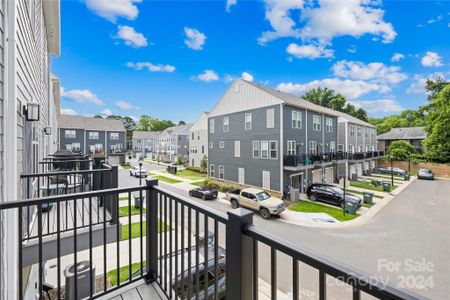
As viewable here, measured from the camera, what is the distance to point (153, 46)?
25188mm

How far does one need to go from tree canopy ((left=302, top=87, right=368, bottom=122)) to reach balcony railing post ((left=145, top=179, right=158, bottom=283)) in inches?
1798

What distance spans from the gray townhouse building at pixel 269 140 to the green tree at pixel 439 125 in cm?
1437

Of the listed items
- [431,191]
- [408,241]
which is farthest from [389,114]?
[408,241]

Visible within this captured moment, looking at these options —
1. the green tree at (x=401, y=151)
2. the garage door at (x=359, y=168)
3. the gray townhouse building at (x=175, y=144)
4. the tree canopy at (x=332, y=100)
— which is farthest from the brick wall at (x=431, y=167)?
the gray townhouse building at (x=175, y=144)

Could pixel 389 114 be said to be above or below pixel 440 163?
above

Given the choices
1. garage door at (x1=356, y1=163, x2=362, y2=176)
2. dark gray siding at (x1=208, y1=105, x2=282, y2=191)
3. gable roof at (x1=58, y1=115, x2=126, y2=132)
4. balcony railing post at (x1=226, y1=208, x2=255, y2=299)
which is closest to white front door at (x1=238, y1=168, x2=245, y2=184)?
dark gray siding at (x1=208, y1=105, x2=282, y2=191)

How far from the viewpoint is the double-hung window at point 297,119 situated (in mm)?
15769

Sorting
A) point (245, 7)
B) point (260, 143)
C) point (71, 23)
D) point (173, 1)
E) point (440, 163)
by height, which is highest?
point (245, 7)

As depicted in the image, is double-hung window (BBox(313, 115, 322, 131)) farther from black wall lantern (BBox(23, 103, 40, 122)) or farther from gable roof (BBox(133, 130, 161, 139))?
gable roof (BBox(133, 130, 161, 139))

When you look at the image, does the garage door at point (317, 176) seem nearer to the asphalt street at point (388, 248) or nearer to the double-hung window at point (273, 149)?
the double-hung window at point (273, 149)

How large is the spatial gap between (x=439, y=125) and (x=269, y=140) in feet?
78.2

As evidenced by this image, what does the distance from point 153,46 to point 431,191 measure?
32036 millimetres

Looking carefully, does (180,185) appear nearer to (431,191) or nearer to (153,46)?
(153,46)

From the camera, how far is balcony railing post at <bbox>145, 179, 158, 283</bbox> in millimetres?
2474
